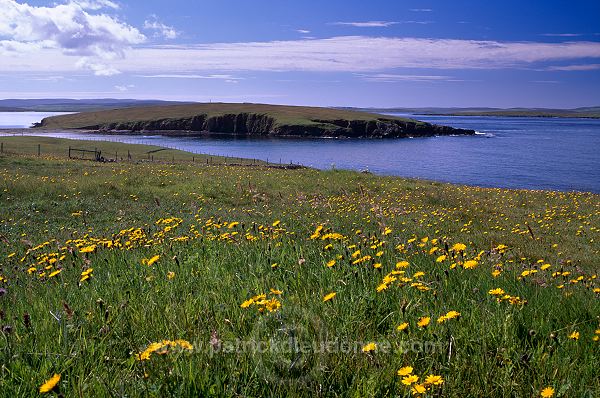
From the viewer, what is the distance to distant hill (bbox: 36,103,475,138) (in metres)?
154

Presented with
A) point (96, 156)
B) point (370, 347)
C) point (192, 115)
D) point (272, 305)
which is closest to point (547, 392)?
point (370, 347)

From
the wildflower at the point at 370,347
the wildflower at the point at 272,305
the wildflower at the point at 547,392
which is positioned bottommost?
the wildflower at the point at 547,392

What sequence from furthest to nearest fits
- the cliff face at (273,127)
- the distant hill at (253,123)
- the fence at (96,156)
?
the distant hill at (253,123), the cliff face at (273,127), the fence at (96,156)

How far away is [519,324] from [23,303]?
158 inches

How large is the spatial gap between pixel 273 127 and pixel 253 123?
38.1 feet

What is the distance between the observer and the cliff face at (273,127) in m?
152

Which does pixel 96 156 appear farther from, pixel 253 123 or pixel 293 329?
pixel 253 123

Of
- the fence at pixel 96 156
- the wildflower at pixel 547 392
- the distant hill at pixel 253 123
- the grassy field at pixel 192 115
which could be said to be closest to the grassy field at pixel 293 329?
the wildflower at pixel 547 392

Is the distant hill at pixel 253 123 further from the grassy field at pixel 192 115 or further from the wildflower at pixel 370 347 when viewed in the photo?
the wildflower at pixel 370 347

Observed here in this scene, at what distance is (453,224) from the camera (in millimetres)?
13742

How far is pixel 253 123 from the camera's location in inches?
6634

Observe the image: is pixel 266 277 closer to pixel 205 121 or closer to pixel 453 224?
pixel 453 224

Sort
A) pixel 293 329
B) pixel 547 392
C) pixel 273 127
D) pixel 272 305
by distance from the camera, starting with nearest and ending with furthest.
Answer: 1. pixel 547 392
2. pixel 293 329
3. pixel 272 305
4. pixel 273 127

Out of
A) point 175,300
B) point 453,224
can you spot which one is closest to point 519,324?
point 175,300
